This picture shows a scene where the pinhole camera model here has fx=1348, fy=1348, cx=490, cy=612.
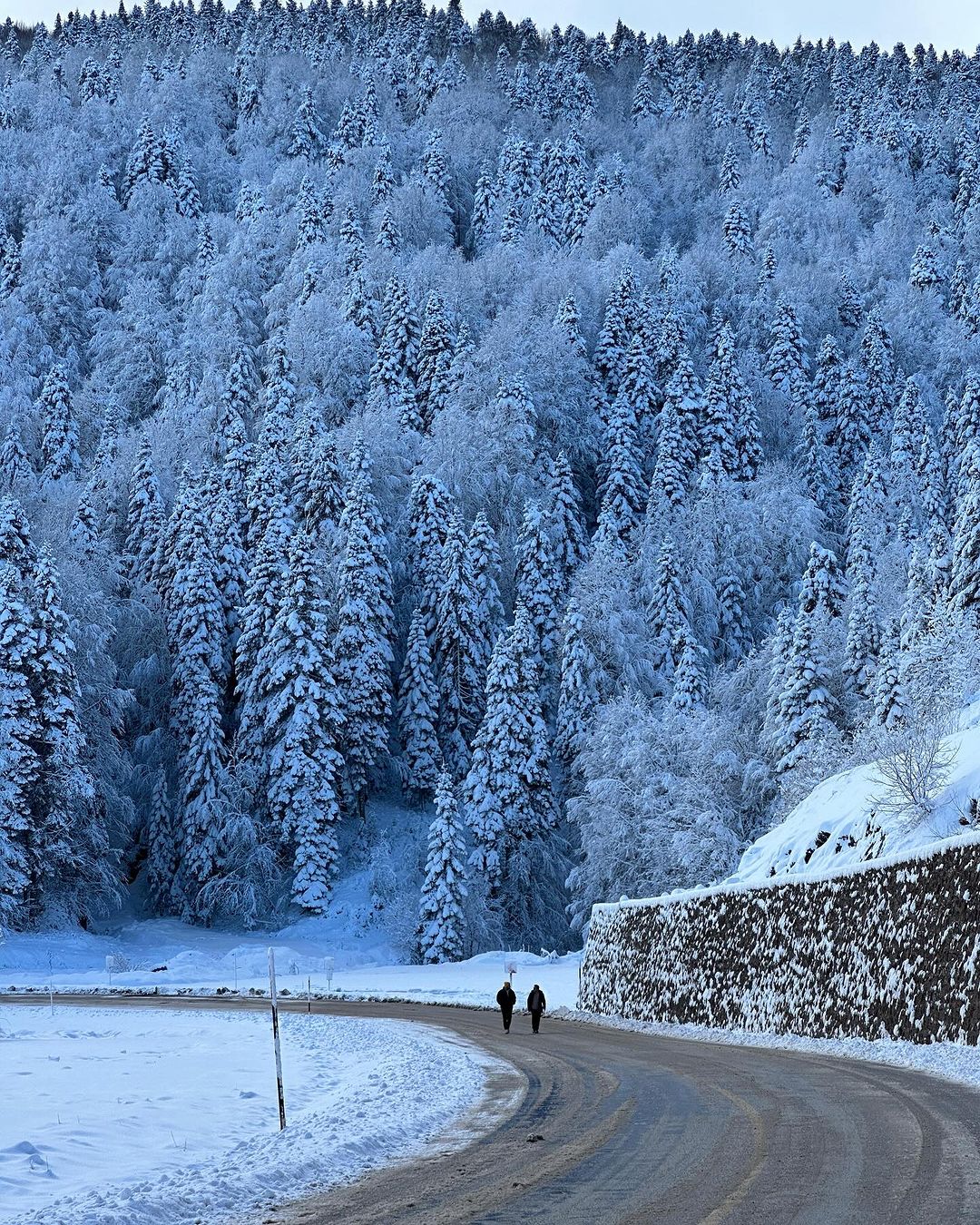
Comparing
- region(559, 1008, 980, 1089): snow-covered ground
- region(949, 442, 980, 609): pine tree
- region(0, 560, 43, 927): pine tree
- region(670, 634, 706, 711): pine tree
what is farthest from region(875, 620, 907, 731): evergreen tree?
region(0, 560, 43, 927): pine tree

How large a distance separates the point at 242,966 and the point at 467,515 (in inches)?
1435

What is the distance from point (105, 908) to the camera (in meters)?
63.7

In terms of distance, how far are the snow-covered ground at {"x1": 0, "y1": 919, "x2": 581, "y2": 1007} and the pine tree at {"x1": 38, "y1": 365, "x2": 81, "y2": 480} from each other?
44472 millimetres

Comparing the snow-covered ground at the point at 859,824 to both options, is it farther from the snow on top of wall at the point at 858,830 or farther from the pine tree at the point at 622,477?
the pine tree at the point at 622,477

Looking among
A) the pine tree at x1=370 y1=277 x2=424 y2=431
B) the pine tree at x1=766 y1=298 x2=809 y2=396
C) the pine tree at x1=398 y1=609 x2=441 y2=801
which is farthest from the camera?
the pine tree at x1=766 y1=298 x2=809 y2=396

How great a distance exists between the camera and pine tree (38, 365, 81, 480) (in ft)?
327

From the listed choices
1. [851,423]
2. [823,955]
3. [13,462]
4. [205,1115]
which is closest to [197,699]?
[13,462]

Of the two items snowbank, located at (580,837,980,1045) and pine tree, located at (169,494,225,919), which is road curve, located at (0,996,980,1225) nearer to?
snowbank, located at (580,837,980,1045)

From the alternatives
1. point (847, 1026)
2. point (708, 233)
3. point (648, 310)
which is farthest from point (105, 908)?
point (708, 233)

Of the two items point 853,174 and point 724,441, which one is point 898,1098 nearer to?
point 724,441

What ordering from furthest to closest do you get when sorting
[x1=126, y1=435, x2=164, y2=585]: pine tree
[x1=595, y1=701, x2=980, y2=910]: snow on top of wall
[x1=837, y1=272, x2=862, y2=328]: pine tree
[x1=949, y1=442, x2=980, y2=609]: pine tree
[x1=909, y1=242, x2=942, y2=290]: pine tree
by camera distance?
[x1=909, y1=242, x2=942, y2=290]: pine tree < [x1=837, y1=272, x2=862, y2=328]: pine tree < [x1=126, y1=435, x2=164, y2=585]: pine tree < [x1=949, y1=442, x2=980, y2=609]: pine tree < [x1=595, y1=701, x2=980, y2=910]: snow on top of wall

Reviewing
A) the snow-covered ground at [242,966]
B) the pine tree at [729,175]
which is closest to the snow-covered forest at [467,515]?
the pine tree at [729,175]

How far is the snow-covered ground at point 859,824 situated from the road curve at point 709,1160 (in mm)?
5702

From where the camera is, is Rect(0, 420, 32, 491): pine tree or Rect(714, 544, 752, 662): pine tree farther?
Rect(0, 420, 32, 491): pine tree
